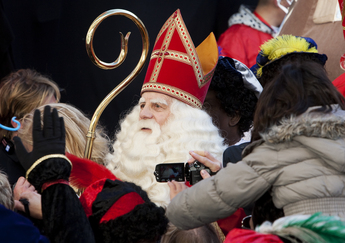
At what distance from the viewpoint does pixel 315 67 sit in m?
1.61

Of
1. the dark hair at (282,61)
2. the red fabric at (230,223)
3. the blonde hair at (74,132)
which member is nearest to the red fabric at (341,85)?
the dark hair at (282,61)

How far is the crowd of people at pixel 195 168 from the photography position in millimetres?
1436

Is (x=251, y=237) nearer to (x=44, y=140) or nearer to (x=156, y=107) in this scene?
(x=44, y=140)

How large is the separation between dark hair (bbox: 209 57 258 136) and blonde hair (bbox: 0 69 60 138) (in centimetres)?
115

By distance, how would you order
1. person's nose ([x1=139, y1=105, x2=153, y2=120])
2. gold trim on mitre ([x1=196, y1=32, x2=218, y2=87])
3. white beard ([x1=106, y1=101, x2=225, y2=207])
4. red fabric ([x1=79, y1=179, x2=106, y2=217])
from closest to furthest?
red fabric ([x1=79, y1=179, x2=106, y2=217])
white beard ([x1=106, y1=101, x2=225, y2=207])
person's nose ([x1=139, y1=105, x2=153, y2=120])
gold trim on mitre ([x1=196, y1=32, x2=218, y2=87])

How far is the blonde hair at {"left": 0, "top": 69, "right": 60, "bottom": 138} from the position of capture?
2998mm

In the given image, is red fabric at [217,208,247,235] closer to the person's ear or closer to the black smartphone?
the black smartphone

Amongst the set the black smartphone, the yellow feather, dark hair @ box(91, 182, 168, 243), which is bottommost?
dark hair @ box(91, 182, 168, 243)

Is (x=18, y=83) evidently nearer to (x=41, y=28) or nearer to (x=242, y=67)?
(x=41, y=28)

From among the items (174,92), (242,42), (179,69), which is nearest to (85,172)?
(174,92)

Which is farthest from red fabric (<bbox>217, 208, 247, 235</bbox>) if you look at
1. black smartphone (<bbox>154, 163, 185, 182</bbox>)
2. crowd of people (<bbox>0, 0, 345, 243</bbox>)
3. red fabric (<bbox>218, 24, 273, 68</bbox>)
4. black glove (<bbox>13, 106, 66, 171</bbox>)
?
red fabric (<bbox>218, 24, 273, 68</bbox>)

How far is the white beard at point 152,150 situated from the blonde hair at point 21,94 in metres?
0.88

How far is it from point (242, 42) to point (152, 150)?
2.20 meters

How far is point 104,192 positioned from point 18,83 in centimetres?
157
